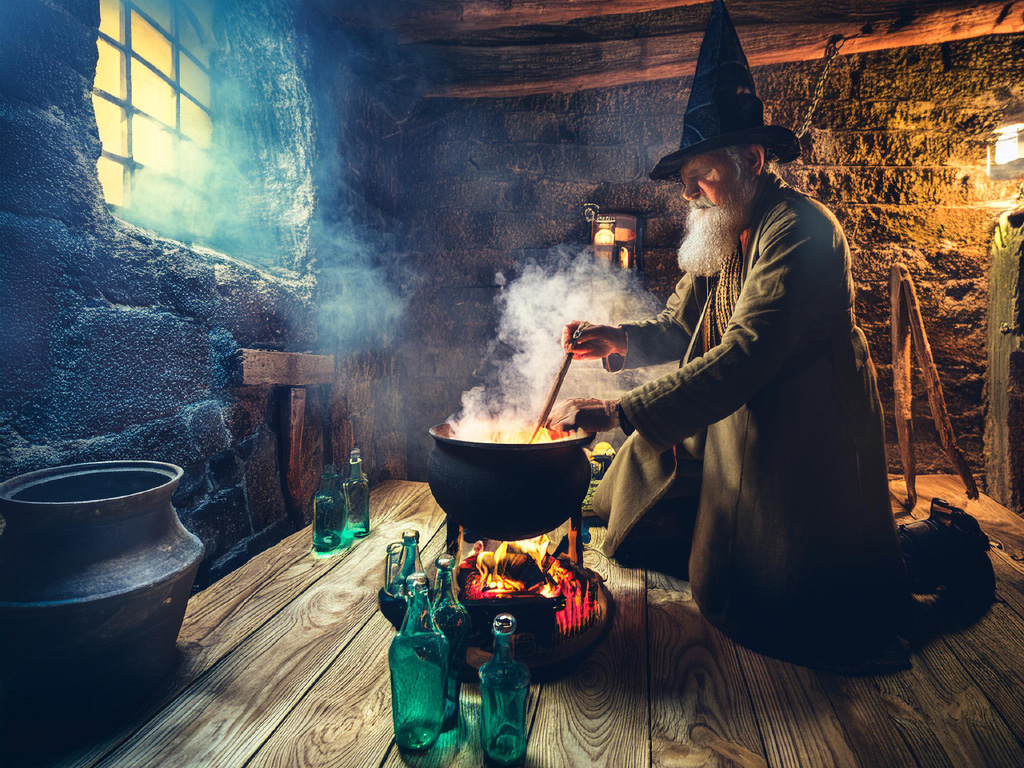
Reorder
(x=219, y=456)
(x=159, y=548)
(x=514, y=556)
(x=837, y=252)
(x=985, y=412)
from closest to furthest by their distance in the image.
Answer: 1. (x=159, y=548)
2. (x=837, y=252)
3. (x=514, y=556)
4. (x=219, y=456)
5. (x=985, y=412)

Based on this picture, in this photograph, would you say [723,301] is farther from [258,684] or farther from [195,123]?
[195,123]

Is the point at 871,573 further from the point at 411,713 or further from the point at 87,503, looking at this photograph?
the point at 87,503

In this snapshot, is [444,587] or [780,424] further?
[780,424]

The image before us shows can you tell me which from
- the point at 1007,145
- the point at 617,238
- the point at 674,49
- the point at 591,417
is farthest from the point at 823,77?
the point at 591,417

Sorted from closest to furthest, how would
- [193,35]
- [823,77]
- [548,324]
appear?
[193,35], [823,77], [548,324]

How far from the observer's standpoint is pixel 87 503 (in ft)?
4.79

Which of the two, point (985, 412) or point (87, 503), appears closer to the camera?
point (87, 503)

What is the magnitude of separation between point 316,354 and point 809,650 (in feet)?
9.61

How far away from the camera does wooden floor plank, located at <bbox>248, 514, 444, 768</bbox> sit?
55.6 inches

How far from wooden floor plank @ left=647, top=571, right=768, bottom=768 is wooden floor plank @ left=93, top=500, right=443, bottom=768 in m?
1.15

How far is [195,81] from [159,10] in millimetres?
→ 309

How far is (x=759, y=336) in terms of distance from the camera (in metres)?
1.84

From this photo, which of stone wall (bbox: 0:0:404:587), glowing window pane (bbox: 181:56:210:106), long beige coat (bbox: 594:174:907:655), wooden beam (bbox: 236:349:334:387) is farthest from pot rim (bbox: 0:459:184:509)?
glowing window pane (bbox: 181:56:210:106)

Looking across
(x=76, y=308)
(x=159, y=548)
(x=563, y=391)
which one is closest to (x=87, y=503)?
(x=159, y=548)
